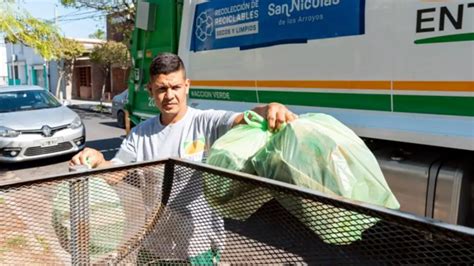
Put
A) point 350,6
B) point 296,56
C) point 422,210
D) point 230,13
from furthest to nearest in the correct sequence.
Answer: point 230,13, point 296,56, point 350,6, point 422,210

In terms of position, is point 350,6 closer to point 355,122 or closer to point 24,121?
point 355,122

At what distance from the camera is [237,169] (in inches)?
58.7

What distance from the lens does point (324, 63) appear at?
3.41m

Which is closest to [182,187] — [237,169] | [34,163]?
[237,169]

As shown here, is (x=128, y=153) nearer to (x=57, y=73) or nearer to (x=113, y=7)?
(x=113, y=7)

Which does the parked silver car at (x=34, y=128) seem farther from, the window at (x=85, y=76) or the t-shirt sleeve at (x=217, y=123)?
the window at (x=85, y=76)

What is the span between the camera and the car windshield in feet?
27.7

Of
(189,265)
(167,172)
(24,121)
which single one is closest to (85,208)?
(167,172)

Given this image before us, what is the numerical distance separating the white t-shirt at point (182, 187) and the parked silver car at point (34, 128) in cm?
613

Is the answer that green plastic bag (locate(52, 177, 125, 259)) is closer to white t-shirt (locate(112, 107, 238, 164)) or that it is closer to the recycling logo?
white t-shirt (locate(112, 107, 238, 164))

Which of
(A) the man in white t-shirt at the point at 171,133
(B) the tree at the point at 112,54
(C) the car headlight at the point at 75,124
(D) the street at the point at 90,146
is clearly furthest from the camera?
Result: (B) the tree at the point at 112,54

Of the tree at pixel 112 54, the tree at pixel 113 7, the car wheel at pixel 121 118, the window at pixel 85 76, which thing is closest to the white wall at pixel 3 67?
the window at pixel 85 76

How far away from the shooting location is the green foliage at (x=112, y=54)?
2223 centimetres

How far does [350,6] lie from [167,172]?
2123mm
